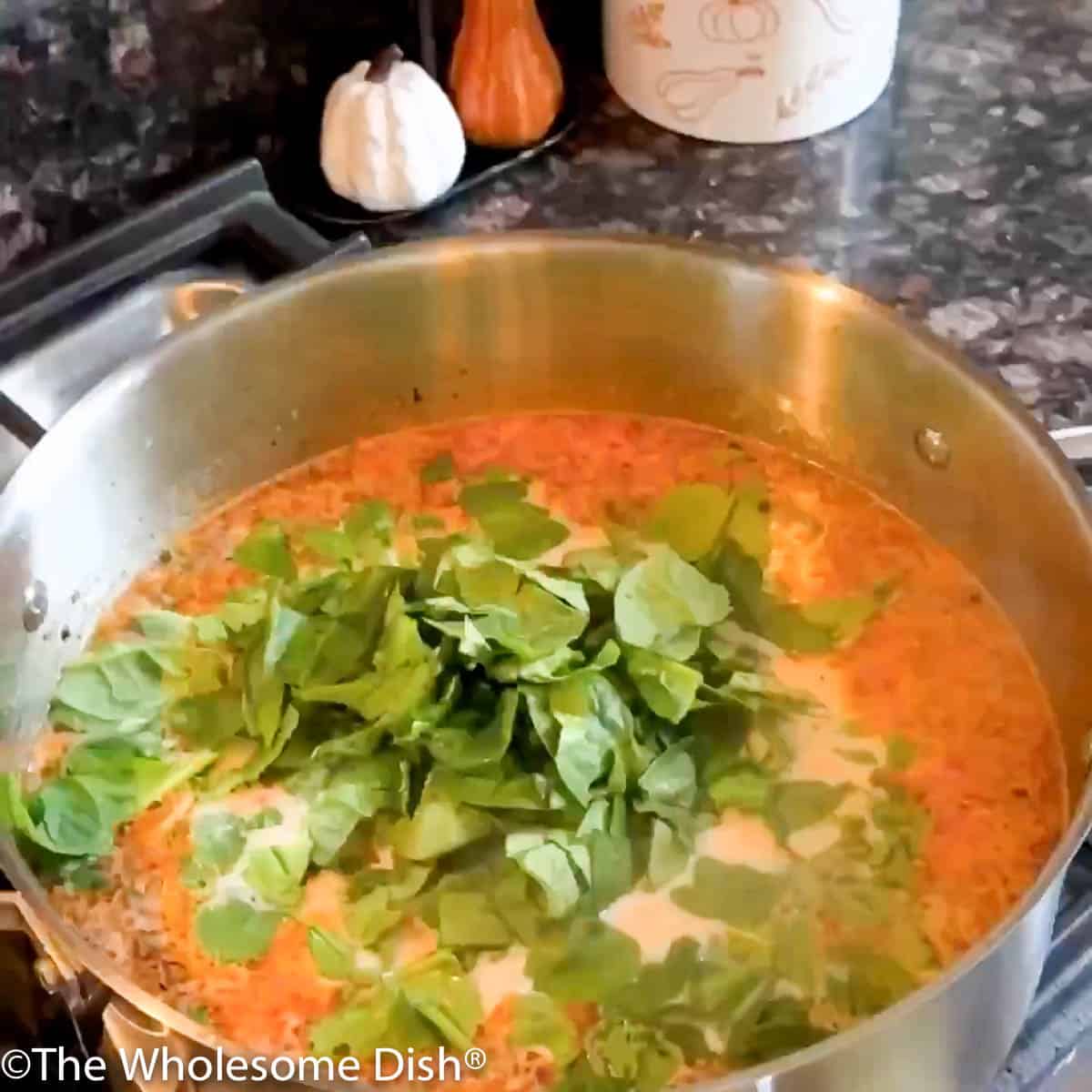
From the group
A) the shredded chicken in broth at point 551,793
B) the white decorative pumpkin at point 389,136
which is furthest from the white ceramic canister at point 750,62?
the shredded chicken in broth at point 551,793

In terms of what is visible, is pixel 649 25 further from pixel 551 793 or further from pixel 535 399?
pixel 551 793

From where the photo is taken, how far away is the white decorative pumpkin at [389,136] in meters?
0.89

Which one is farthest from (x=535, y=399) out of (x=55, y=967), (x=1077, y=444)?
(x=55, y=967)

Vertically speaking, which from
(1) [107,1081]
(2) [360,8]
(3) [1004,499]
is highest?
(2) [360,8]

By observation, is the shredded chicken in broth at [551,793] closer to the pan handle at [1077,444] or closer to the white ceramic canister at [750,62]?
the pan handle at [1077,444]

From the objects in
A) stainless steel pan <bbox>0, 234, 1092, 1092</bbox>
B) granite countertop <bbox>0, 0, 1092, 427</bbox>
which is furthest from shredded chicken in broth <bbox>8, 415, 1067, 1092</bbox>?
granite countertop <bbox>0, 0, 1092, 427</bbox>

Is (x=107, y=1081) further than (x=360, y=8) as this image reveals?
No

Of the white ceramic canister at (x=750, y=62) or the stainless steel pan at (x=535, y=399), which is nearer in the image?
the stainless steel pan at (x=535, y=399)

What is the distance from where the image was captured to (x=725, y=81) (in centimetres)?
94

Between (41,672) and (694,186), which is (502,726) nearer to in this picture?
(41,672)

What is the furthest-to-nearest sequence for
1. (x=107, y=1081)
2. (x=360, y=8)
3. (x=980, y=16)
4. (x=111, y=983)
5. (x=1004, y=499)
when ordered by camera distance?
(x=980, y=16) < (x=360, y=8) < (x=1004, y=499) < (x=107, y=1081) < (x=111, y=983)

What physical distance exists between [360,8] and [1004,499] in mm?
446

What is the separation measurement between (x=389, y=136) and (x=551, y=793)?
39 cm

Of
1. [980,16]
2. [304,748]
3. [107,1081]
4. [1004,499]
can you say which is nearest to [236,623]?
[304,748]
